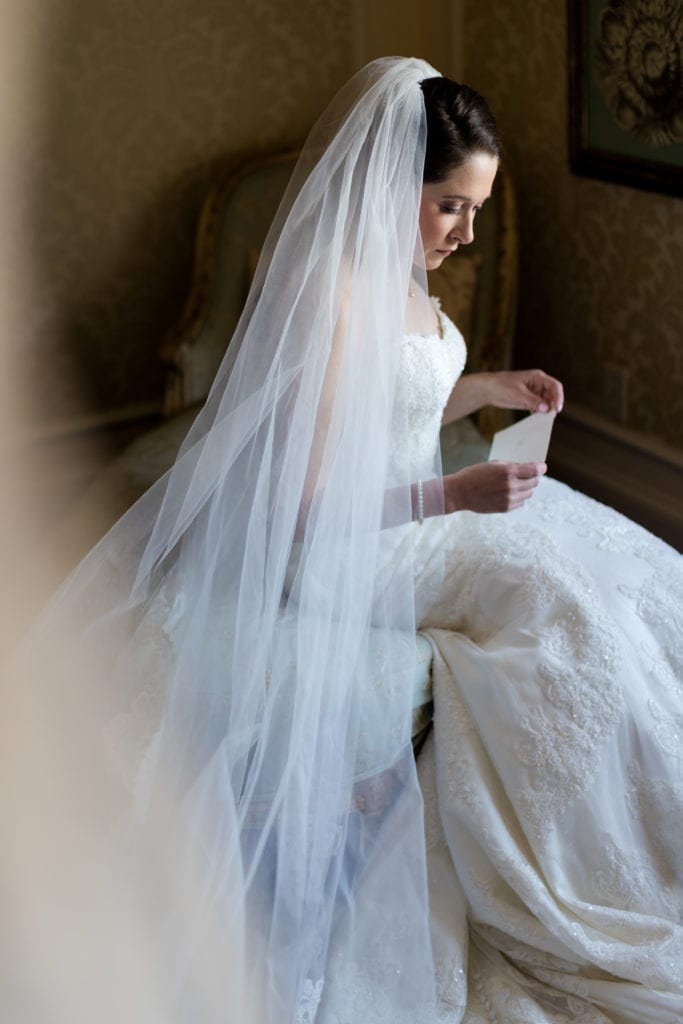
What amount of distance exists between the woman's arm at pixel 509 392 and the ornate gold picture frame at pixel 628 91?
72cm

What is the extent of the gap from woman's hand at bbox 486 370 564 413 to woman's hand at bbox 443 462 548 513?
0.39 meters

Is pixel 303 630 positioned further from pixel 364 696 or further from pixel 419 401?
pixel 419 401

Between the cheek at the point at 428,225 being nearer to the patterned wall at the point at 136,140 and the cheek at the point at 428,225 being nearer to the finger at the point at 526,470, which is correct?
the finger at the point at 526,470

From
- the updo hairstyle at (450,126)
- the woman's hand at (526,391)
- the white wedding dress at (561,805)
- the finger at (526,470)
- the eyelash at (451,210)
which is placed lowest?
the white wedding dress at (561,805)

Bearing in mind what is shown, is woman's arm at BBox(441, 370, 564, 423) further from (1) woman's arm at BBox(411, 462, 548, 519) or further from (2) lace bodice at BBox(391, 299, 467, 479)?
(1) woman's arm at BBox(411, 462, 548, 519)

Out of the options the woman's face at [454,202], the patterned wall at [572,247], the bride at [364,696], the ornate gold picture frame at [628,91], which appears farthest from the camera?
the patterned wall at [572,247]

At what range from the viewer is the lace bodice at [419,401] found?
1767mm

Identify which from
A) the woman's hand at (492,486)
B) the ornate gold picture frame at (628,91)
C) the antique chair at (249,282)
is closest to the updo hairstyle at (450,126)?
the woman's hand at (492,486)

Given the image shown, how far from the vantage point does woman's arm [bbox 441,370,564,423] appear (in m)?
2.00

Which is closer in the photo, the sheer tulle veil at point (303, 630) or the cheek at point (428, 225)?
the sheer tulle veil at point (303, 630)

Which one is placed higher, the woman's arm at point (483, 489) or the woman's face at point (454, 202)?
the woman's face at point (454, 202)

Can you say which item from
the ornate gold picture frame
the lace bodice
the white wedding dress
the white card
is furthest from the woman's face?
the ornate gold picture frame

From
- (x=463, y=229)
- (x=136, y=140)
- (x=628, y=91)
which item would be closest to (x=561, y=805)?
(x=463, y=229)

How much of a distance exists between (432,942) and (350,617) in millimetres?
487
